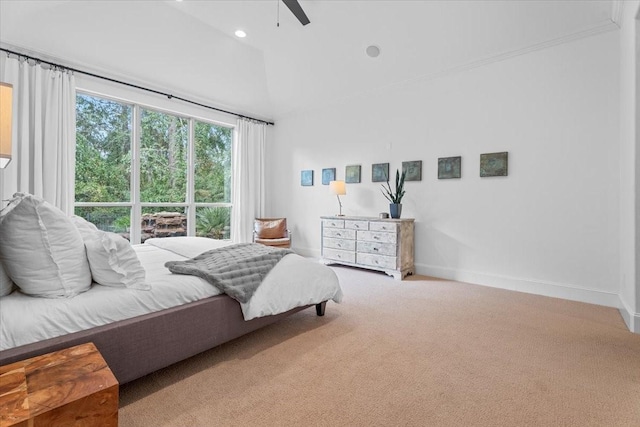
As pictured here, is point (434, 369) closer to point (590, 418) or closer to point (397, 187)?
point (590, 418)

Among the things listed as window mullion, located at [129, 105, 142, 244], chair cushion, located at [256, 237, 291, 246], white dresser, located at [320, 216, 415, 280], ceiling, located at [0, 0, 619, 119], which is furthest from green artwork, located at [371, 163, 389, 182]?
window mullion, located at [129, 105, 142, 244]

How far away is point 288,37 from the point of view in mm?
4590

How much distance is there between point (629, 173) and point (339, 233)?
3.26 m

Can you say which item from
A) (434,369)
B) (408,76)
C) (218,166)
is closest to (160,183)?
(218,166)

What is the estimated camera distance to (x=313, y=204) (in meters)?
5.95

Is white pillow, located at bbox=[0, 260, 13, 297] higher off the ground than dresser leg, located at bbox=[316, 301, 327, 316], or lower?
higher

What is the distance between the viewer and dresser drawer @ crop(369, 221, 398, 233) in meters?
4.24

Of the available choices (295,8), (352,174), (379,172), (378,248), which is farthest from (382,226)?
(295,8)

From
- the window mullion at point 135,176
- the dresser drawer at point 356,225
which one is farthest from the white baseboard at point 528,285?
the window mullion at point 135,176

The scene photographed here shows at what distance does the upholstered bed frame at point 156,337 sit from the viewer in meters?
1.44

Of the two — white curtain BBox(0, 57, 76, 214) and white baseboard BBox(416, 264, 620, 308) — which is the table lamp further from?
white curtain BBox(0, 57, 76, 214)

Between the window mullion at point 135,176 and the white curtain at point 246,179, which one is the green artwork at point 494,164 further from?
the window mullion at point 135,176

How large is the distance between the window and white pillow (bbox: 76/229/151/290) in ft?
10.3

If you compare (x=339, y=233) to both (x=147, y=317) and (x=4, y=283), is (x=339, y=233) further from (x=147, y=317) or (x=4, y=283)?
(x=4, y=283)
